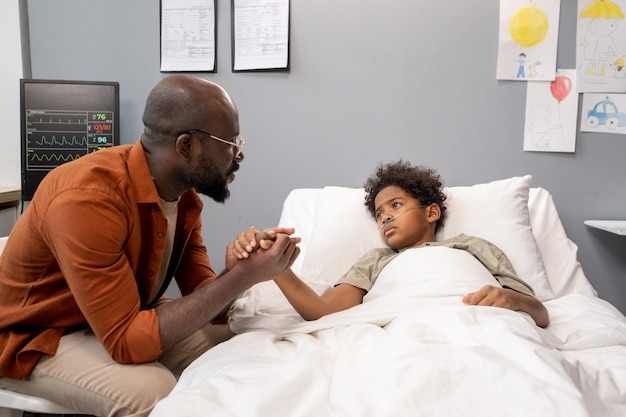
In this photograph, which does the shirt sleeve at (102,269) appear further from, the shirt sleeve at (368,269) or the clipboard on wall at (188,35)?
the clipboard on wall at (188,35)

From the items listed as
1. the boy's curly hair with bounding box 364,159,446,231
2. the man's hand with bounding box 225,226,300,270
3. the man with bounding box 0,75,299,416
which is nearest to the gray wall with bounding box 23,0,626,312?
the boy's curly hair with bounding box 364,159,446,231

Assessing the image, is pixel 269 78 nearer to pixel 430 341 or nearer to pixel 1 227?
pixel 1 227

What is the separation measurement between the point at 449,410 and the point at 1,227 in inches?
85.2

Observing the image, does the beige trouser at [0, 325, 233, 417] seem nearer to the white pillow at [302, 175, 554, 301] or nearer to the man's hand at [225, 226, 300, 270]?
the man's hand at [225, 226, 300, 270]

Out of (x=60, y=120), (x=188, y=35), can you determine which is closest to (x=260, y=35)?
(x=188, y=35)

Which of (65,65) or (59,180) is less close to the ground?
(65,65)

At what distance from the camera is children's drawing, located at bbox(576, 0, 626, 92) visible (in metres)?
2.06

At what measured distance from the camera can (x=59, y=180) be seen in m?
1.17

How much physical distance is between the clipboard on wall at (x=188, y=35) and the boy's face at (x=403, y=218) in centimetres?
Answer: 103

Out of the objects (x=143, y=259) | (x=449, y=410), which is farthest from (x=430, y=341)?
(x=143, y=259)

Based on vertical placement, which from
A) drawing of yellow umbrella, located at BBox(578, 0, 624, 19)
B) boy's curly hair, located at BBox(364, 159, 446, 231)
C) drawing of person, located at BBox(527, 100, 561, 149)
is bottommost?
boy's curly hair, located at BBox(364, 159, 446, 231)

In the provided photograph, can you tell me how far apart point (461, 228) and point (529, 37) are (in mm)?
881

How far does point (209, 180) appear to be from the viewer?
1.33 metres

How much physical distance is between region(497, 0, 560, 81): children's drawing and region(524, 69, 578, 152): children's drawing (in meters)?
0.05
